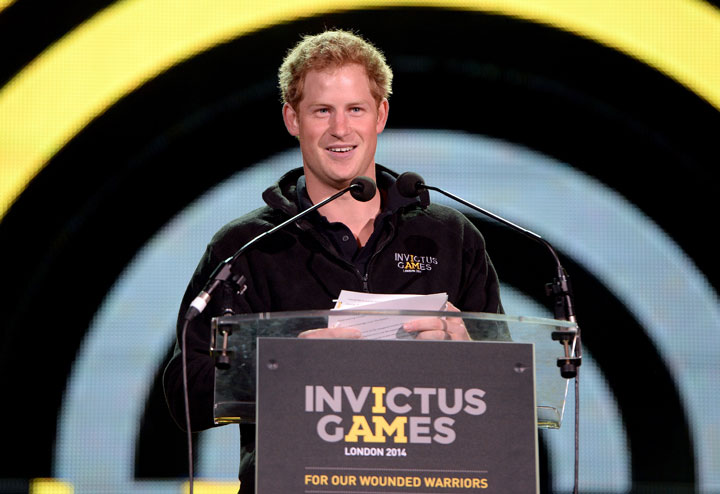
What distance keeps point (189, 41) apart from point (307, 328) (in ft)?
12.3

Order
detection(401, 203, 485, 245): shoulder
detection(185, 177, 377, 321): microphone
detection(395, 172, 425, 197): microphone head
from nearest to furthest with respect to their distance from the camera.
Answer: detection(185, 177, 377, 321): microphone → detection(395, 172, 425, 197): microphone head → detection(401, 203, 485, 245): shoulder

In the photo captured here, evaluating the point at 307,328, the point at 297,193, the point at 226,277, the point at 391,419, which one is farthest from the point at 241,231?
the point at 391,419

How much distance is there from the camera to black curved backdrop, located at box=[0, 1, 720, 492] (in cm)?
535

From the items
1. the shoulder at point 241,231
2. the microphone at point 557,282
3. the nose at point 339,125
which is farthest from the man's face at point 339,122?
the microphone at point 557,282

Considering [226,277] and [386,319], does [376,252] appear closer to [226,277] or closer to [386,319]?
[226,277]

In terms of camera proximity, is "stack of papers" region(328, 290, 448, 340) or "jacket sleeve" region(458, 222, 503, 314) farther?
"jacket sleeve" region(458, 222, 503, 314)

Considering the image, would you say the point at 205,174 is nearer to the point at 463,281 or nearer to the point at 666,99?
the point at 666,99

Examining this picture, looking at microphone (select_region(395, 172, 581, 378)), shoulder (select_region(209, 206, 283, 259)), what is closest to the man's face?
shoulder (select_region(209, 206, 283, 259))

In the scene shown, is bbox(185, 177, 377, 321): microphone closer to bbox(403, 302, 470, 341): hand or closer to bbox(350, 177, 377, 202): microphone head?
bbox(350, 177, 377, 202): microphone head

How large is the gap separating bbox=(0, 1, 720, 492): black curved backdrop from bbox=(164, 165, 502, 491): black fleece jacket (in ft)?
8.64

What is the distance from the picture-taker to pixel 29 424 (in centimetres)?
531

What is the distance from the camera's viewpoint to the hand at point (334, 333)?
1.89 m

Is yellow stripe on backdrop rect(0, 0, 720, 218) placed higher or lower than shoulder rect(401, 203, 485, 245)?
higher

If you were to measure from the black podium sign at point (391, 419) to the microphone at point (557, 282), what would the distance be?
0.20 meters
